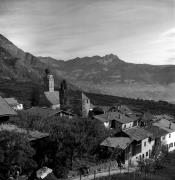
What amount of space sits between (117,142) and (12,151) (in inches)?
984

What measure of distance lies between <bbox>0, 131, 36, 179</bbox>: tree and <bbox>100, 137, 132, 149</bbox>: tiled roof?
20.7 meters

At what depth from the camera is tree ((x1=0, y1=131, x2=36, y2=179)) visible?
28453mm

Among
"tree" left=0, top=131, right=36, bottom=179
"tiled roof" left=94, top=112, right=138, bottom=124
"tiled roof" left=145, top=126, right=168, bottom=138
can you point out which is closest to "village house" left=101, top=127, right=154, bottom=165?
"tiled roof" left=145, top=126, right=168, bottom=138

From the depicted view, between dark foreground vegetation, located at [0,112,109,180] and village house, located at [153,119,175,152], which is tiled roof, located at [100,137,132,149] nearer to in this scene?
dark foreground vegetation, located at [0,112,109,180]

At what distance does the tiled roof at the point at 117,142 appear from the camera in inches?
1924

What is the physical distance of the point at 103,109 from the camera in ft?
318

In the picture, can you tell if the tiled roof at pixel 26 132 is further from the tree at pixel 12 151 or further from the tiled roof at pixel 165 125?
the tiled roof at pixel 165 125

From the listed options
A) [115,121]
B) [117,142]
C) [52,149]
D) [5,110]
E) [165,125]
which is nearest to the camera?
[52,149]

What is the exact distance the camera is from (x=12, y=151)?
28656mm

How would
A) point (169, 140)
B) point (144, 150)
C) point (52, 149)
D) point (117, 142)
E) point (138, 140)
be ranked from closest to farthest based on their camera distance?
point (52, 149) < point (117, 142) < point (138, 140) < point (144, 150) < point (169, 140)

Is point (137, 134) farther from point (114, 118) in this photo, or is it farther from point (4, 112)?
point (4, 112)

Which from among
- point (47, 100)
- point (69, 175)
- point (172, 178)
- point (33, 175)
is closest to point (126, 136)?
point (172, 178)

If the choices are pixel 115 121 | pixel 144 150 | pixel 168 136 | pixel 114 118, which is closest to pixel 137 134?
pixel 144 150

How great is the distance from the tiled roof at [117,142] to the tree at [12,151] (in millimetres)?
20670
